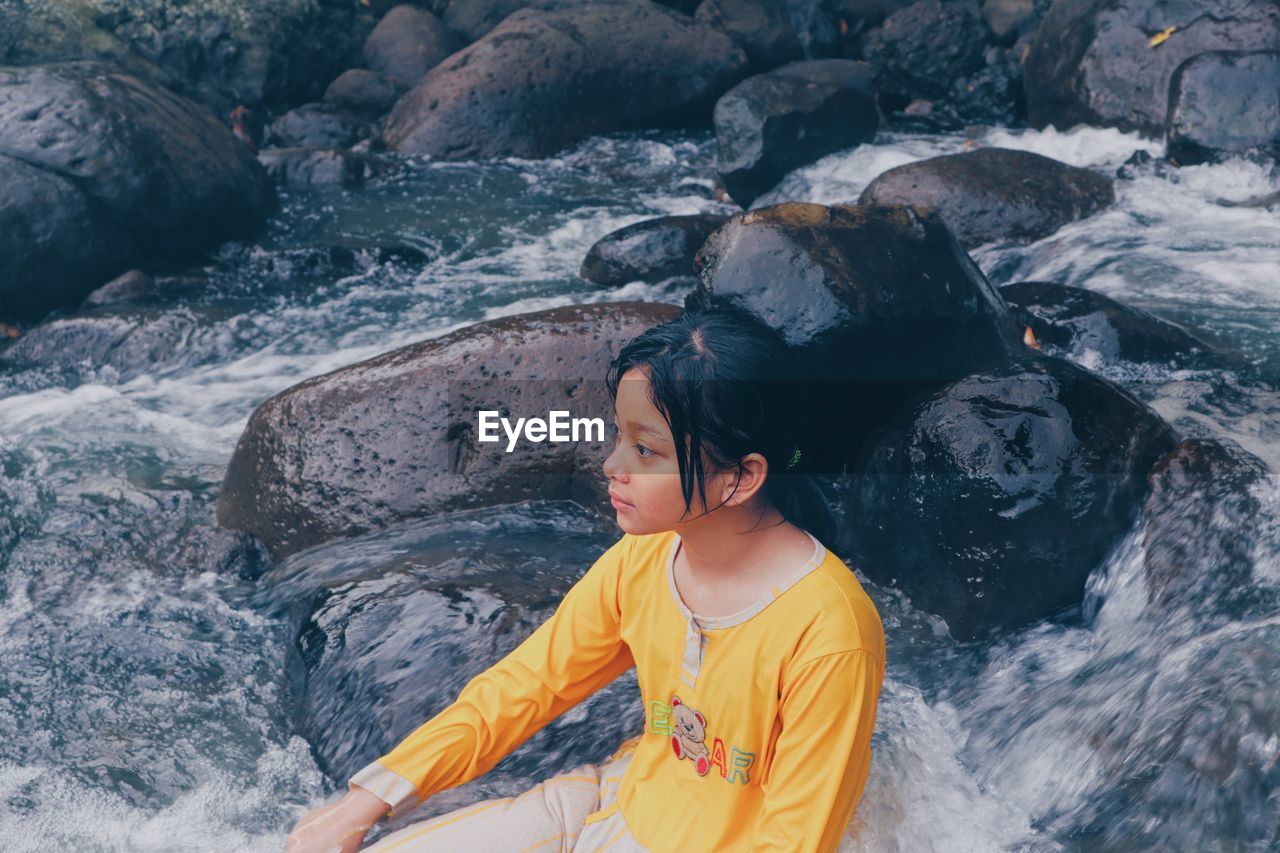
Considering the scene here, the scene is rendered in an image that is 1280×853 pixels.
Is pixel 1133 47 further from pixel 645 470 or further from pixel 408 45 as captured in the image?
pixel 645 470

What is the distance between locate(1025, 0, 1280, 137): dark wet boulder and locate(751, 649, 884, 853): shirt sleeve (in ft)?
29.0

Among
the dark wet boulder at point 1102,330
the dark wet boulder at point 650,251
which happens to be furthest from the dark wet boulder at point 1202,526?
the dark wet boulder at point 650,251

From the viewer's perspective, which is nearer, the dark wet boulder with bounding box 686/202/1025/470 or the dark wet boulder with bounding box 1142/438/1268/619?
the dark wet boulder with bounding box 1142/438/1268/619

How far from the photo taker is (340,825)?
245 cm

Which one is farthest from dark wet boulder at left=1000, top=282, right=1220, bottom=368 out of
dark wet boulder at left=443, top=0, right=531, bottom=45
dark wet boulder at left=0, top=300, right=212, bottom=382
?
dark wet boulder at left=443, top=0, right=531, bottom=45

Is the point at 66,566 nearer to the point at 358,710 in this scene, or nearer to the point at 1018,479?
the point at 358,710

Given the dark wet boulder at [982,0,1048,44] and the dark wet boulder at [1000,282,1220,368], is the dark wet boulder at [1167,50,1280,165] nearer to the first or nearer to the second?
the dark wet boulder at [1000,282,1220,368]

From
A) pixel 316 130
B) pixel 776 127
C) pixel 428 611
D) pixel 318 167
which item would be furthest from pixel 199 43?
pixel 428 611

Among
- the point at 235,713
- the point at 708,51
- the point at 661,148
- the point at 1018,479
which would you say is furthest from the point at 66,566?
the point at 708,51

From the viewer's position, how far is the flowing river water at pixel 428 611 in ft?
11.0

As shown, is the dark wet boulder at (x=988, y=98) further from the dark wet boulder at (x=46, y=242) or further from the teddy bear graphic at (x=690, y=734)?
the teddy bear graphic at (x=690, y=734)

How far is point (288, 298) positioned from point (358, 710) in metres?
5.18

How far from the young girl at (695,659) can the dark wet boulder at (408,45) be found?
37.6ft

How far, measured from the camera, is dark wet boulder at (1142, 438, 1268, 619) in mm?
4074
